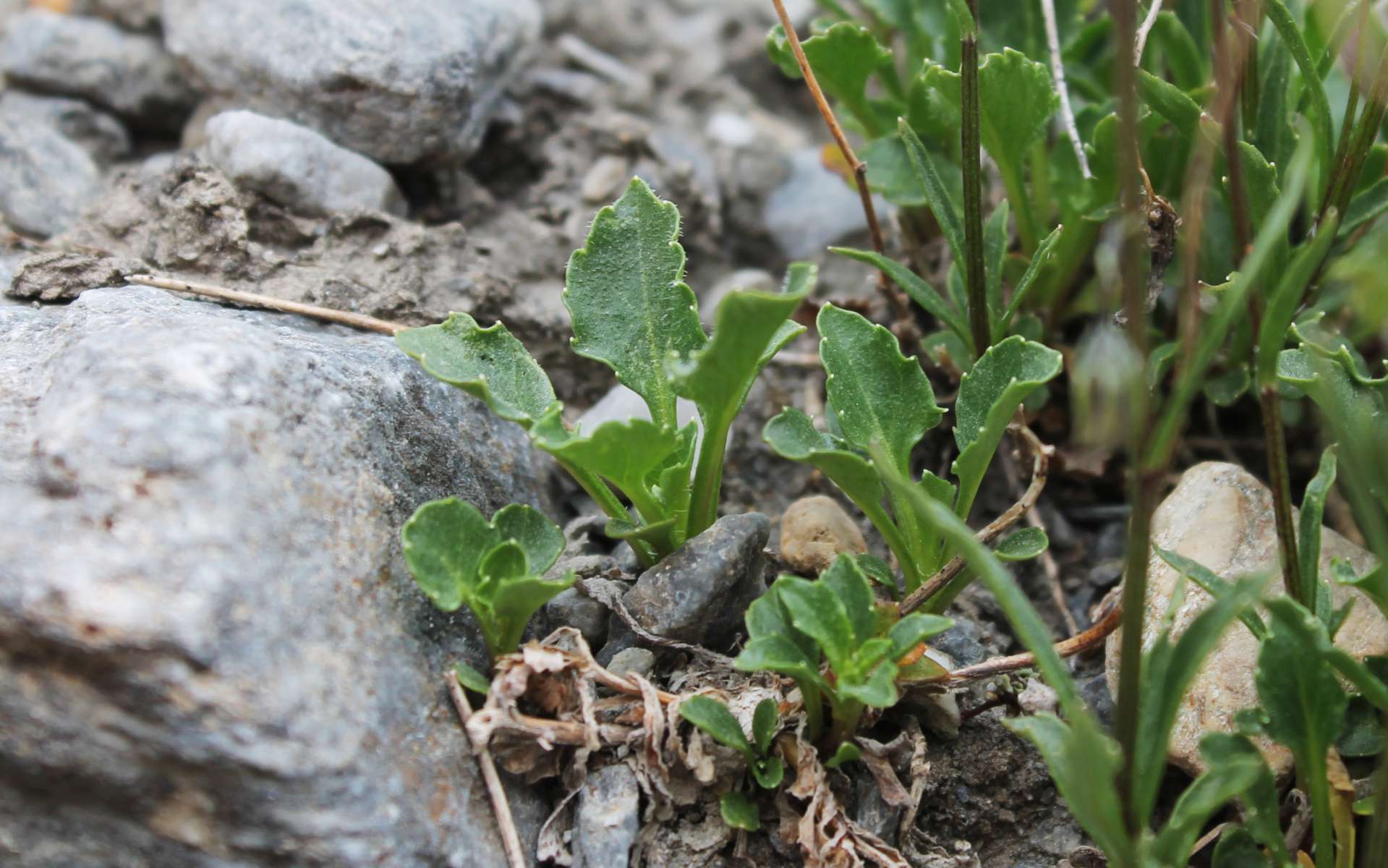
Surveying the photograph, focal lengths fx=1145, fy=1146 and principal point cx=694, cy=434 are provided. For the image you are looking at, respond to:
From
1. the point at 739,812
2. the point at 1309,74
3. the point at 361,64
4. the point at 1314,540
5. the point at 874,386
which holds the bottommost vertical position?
the point at 739,812

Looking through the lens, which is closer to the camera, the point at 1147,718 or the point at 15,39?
the point at 1147,718

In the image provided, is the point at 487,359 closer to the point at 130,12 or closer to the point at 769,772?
the point at 769,772

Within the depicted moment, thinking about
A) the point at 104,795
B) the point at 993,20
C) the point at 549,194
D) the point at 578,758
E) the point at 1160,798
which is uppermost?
the point at 993,20

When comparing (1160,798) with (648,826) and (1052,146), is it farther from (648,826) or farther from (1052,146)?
(1052,146)

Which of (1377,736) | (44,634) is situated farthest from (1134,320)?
(44,634)

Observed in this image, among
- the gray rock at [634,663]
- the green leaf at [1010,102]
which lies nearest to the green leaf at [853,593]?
the gray rock at [634,663]

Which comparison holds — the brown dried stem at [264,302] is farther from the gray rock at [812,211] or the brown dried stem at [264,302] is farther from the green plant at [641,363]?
the gray rock at [812,211]

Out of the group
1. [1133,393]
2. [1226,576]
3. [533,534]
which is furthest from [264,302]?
[1226,576]
